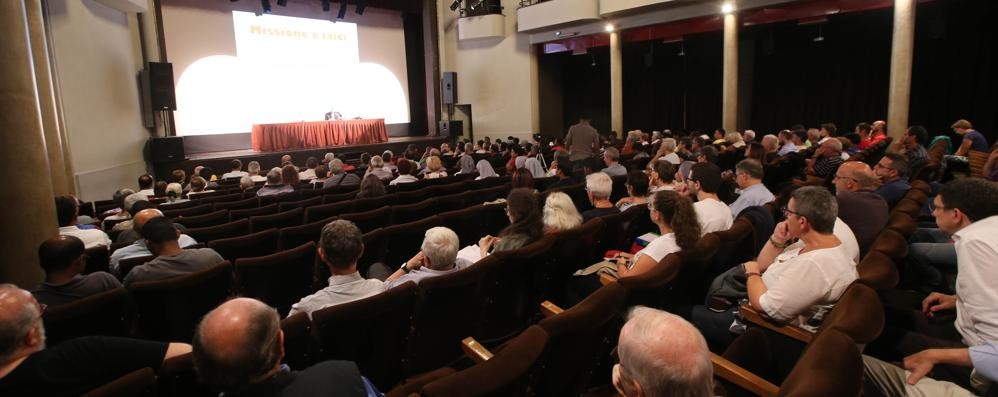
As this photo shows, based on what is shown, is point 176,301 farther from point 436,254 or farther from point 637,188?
point 637,188

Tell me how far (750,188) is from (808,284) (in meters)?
2.16

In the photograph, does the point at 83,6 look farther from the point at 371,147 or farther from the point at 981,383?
the point at 981,383

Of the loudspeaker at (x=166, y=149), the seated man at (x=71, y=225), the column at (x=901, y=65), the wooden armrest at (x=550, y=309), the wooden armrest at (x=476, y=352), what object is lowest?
the wooden armrest at (x=476, y=352)

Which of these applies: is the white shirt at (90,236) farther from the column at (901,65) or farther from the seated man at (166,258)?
the column at (901,65)

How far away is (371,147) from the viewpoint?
14.8 meters

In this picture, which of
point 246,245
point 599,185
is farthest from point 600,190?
point 246,245

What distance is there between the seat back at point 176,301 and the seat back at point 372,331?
1059 mm

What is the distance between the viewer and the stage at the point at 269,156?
11562mm

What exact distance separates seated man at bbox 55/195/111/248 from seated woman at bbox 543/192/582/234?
348cm

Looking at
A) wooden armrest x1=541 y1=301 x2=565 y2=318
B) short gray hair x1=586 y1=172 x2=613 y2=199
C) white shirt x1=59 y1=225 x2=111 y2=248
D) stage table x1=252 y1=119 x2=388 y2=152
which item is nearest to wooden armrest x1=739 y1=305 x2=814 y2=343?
wooden armrest x1=541 y1=301 x2=565 y2=318

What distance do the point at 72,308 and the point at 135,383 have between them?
3.81ft

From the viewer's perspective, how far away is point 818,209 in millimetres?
2410

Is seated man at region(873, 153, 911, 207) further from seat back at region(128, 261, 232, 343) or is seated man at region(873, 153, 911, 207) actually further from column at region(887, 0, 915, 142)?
column at region(887, 0, 915, 142)

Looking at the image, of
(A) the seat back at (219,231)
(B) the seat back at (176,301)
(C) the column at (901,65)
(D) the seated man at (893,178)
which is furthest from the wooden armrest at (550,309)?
(C) the column at (901,65)
